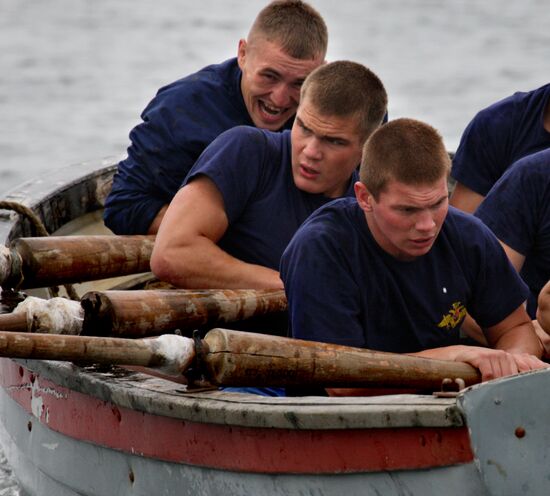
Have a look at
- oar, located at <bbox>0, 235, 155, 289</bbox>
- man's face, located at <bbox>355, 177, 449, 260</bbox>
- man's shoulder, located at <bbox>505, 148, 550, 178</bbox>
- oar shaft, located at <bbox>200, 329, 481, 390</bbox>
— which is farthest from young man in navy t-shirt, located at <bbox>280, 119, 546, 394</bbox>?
oar, located at <bbox>0, 235, 155, 289</bbox>

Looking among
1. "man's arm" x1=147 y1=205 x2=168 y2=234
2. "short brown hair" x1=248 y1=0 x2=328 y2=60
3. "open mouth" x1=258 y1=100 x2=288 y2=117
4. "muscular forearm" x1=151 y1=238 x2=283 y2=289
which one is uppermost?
"short brown hair" x1=248 y1=0 x2=328 y2=60

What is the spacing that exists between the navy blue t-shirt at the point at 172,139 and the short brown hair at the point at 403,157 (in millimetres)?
1347

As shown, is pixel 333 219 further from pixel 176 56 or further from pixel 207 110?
pixel 176 56

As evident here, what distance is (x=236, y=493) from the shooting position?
3.72m

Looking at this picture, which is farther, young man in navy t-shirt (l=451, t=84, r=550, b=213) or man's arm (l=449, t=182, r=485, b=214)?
man's arm (l=449, t=182, r=485, b=214)

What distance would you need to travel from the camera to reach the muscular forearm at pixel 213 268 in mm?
4398

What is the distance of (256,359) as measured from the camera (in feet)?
11.8

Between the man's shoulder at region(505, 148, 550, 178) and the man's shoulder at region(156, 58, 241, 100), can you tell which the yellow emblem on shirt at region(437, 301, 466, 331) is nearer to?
the man's shoulder at region(505, 148, 550, 178)

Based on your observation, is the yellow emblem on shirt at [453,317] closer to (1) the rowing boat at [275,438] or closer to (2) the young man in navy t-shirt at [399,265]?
(2) the young man in navy t-shirt at [399,265]

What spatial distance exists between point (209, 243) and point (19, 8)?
57.9 ft

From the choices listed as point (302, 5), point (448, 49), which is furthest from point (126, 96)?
point (302, 5)

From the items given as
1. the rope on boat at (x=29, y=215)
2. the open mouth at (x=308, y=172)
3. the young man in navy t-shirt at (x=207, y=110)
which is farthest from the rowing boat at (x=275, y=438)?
the young man in navy t-shirt at (x=207, y=110)

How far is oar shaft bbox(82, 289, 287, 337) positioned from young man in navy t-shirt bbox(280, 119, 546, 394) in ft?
1.44

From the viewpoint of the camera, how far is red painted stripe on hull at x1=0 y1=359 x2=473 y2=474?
134 inches
